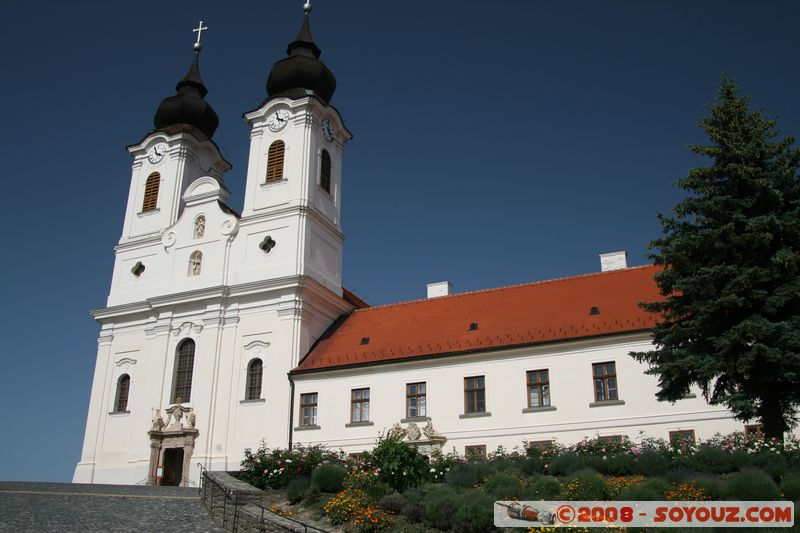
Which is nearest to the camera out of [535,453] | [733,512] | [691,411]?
[733,512]

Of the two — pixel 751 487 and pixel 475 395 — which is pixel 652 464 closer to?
pixel 751 487

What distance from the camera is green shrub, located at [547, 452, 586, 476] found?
1711 centimetres

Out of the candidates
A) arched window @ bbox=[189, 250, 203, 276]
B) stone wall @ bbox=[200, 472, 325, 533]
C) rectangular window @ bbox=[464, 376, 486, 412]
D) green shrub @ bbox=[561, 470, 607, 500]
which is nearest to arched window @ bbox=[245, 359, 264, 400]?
arched window @ bbox=[189, 250, 203, 276]

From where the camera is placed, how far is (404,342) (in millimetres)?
29312

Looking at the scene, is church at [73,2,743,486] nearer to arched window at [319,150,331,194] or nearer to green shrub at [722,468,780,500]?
arched window at [319,150,331,194]

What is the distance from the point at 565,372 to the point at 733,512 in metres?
13.1

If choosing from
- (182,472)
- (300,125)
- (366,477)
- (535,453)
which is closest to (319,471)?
(366,477)

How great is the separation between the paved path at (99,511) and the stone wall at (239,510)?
0.26 metres

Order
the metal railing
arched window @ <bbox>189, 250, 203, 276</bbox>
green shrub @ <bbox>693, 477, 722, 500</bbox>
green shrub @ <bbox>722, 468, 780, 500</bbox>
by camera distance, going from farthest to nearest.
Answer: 1. arched window @ <bbox>189, 250, 203, 276</bbox>
2. green shrub @ <bbox>693, 477, 722, 500</bbox>
3. green shrub @ <bbox>722, 468, 780, 500</bbox>
4. the metal railing

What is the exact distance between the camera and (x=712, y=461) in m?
16.1

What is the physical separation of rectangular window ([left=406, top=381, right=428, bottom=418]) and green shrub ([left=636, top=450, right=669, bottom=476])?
11.4m

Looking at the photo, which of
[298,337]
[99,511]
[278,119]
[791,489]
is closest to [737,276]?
[791,489]

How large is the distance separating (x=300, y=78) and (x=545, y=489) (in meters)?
26.7

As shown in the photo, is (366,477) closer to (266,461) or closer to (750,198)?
(266,461)
